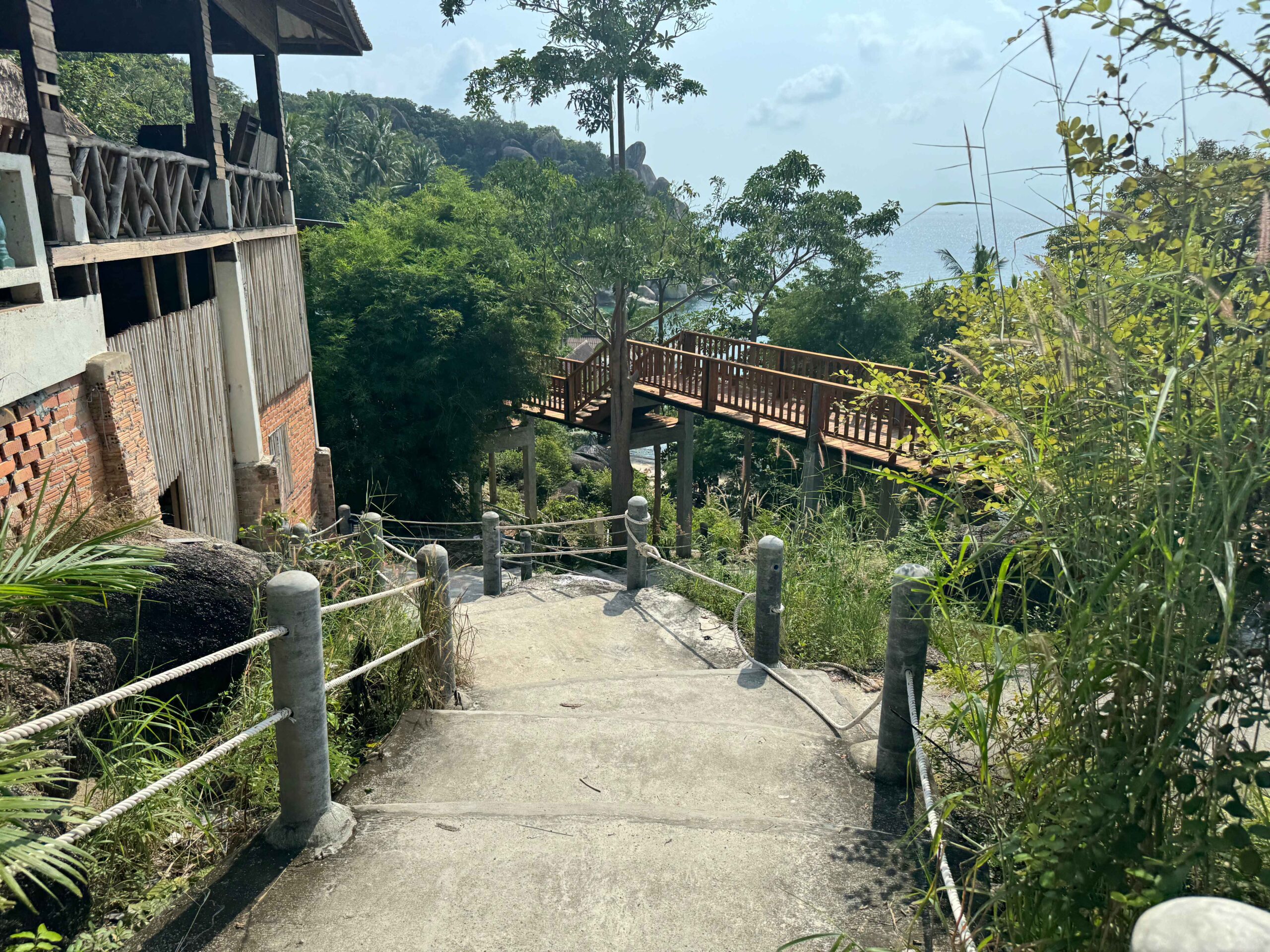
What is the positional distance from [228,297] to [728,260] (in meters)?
10.2

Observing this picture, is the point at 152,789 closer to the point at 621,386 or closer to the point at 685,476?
the point at 621,386

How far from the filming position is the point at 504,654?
6.93 meters

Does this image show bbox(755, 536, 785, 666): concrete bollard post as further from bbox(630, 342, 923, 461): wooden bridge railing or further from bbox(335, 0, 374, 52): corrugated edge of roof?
bbox(335, 0, 374, 52): corrugated edge of roof

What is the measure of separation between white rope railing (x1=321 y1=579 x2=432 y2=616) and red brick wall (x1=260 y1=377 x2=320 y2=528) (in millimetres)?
6773

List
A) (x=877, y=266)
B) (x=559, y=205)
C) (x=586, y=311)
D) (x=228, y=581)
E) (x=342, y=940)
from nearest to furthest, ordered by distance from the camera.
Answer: (x=342, y=940)
(x=228, y=581)
(x=559, y=205)
(x=586, y=311)
(x=877, y=266)

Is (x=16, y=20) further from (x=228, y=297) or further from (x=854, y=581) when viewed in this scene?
(x=854, y=581)

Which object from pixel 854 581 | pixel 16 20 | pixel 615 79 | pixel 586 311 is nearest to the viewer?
pixel 16 20

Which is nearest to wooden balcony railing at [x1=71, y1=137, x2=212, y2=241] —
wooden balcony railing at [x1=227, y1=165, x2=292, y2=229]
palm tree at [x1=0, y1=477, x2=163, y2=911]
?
wooden balcony railing at [x1=227, y1=165, x2=292, y2=229]

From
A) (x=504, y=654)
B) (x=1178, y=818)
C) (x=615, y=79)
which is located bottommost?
(x=504, y=654)

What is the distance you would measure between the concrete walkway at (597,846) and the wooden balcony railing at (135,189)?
14.6ft

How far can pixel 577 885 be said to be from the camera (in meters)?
2.85

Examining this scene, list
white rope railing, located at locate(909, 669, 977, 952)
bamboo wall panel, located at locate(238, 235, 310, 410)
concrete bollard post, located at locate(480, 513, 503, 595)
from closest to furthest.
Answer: white rope railing, located at locate(909, 669, 977, 952)
concrete bollard post, located at locate(480, 513, 503, 595)
bamboo wall panel, located at locate(238, 235, 310, 410)

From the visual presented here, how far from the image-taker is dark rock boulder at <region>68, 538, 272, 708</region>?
12.1 ft

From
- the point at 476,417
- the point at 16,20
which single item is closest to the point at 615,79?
the point at 476,417
